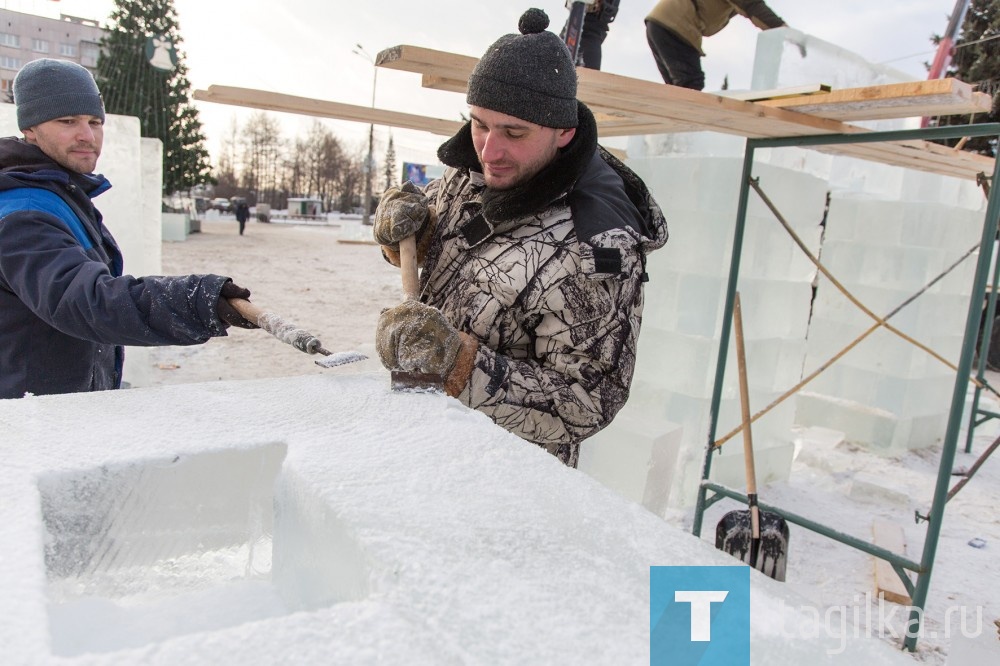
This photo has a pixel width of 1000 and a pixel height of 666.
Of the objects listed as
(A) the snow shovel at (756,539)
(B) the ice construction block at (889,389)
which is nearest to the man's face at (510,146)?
(A) the snow shovel at (756,539)

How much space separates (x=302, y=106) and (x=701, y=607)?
3.05 m

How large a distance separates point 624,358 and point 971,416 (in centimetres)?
604

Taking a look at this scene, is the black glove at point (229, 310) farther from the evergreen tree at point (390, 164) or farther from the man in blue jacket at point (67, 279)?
the evergreen tree at point (390, 164)

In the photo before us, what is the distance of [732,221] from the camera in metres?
4.01

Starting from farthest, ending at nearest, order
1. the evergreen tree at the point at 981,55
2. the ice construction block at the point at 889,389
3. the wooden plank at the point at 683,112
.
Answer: the evergreen tree at the point at 981,55
the ice construction block at the point at 889,389
the wooden plank at the point at 683,112

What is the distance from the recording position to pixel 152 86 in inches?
808

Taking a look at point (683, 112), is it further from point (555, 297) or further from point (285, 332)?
point (285, 332)

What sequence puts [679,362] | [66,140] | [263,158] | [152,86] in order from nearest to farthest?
[66,140]
[679,362]
[152,86]
[263,158]

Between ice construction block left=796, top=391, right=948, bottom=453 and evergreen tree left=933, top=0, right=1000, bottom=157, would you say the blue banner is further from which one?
evergreen tree left=933, top=0, right=1000, bottom=157

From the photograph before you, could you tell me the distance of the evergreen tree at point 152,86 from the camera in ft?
66.4

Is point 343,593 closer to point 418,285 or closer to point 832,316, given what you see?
point 418,285

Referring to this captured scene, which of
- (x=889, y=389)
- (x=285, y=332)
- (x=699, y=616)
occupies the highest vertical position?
(x=285, y=332)

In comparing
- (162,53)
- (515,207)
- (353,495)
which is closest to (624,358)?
(515,207)

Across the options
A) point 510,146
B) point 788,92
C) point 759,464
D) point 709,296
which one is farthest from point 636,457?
point 510,146
